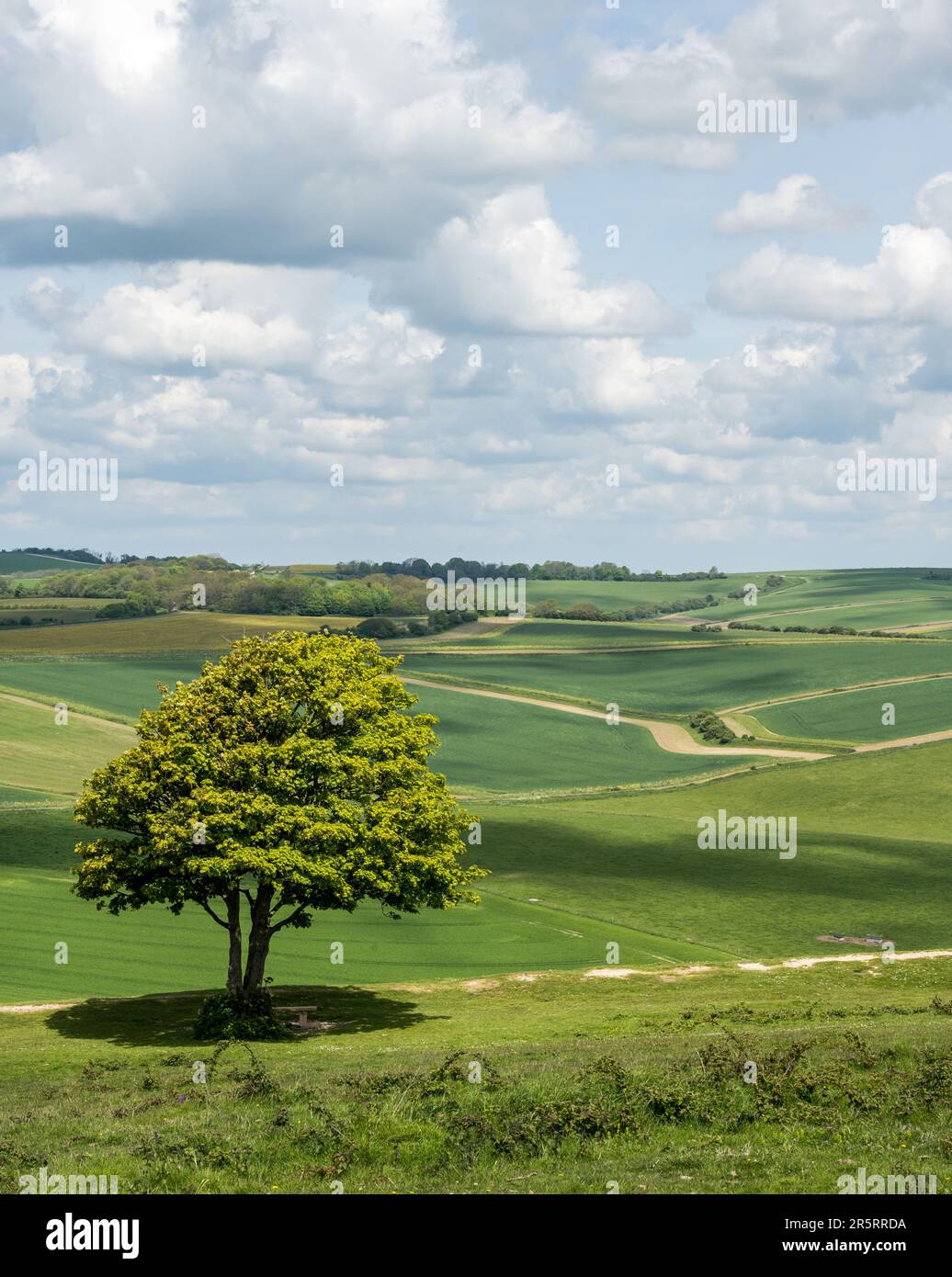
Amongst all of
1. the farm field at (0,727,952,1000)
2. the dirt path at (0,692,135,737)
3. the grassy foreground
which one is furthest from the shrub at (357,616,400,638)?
the grassy foreground

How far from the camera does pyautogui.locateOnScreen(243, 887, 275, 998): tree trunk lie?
144 ft

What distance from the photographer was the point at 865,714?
445 ft

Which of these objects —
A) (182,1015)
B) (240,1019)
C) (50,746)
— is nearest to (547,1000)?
(240,1019)

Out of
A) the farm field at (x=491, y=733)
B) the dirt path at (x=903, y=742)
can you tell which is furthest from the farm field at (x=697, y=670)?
the dirt path at (x=903, y=742)

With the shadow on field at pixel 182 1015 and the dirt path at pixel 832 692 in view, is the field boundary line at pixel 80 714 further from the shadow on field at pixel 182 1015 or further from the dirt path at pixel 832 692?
the shadow on field at pixel 182 1015

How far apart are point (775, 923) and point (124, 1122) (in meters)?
44.1

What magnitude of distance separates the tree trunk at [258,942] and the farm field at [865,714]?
9121 cm

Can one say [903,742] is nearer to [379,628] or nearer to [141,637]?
[379,628]

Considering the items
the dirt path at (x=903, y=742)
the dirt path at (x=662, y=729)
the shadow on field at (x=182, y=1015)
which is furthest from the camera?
the dirt path at (x=662, y=729)

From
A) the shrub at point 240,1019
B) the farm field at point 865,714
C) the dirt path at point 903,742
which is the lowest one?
the shrub at point 240,1019

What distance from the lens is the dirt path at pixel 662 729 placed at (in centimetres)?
12319

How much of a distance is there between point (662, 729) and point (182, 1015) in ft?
337
